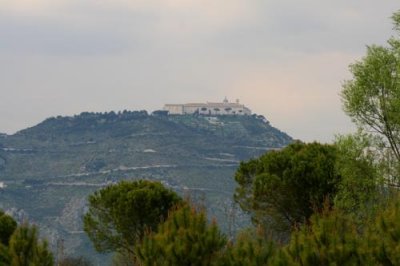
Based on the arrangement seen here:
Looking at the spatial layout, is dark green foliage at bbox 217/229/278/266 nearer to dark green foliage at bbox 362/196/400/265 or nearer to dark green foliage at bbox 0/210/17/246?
dark green foliage at bbox 362/196/400/265

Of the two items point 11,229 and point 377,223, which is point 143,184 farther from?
point 377,223

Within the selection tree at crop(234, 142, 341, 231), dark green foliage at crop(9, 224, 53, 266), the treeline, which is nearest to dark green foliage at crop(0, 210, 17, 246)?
the treeline

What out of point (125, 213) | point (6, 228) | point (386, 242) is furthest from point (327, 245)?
point (6, 228)

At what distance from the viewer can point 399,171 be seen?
35.8 meters

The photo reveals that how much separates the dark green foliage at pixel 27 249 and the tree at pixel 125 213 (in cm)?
1505

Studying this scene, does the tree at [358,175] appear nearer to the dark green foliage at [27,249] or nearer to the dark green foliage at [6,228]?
the dark green foliage at [27,249]

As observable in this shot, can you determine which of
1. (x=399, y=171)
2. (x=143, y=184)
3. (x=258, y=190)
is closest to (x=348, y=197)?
(x=399, y=171)

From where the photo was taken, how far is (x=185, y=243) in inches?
1038

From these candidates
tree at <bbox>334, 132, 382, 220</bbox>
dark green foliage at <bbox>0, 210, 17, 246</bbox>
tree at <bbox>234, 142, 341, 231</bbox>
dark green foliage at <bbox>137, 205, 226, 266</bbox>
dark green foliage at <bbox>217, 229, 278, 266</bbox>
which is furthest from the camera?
dark green foliage at <bbox>0, 210, 17, 246</bbox>

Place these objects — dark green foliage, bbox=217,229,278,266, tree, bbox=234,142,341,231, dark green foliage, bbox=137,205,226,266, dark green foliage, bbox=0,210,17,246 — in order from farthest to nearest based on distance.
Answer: dark green foliage, bbox=0,210,17,246 < tree, bbox=234,142,341,231 < dark green foliage, bbox=137,205,226,266 < dark green foliage, bbox=217,229,278,266

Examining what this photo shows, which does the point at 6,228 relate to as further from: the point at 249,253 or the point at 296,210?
the point at 249,253

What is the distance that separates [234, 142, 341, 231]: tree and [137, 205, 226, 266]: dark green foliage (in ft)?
60.5

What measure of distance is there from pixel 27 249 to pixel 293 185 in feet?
60.2

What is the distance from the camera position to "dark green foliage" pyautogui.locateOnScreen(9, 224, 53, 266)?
3206 centimetres
